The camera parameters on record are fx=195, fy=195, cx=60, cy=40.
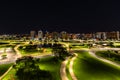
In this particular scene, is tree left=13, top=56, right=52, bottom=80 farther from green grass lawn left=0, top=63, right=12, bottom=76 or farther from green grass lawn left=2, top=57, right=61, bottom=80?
green grass lawn left=0, top=63, right=12, bottom=76

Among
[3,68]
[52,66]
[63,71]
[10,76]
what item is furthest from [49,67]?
[3,68]

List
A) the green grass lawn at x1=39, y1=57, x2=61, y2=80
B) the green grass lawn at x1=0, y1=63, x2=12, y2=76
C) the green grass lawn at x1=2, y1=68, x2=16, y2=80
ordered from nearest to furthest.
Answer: the green grass lawn at x1=2, y1=68, x2=16, y2=80 < the green grass lawn at x1=39, y1=57, x2=61, y2=80 < the green grass lawn at x1=0, y1=63, x2=12, y2=76

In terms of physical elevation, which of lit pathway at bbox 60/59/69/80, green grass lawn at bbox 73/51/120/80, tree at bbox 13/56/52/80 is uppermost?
tree at bbox 13/56/52/80

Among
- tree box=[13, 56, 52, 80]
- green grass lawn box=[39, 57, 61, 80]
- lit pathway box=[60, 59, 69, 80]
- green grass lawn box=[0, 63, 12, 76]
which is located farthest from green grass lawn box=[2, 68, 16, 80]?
lit pathway box=[60, 59, 69, 80]

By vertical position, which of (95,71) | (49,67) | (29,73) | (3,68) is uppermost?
(29,73)

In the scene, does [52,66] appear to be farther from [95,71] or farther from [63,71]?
[95,71]

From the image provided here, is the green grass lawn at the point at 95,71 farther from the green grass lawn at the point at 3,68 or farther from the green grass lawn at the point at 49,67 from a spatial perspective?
the green grass lawn at the point at 3,68
